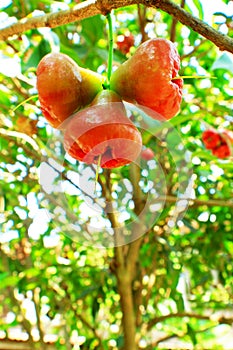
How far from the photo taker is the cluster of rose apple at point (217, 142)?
1684 millimetres

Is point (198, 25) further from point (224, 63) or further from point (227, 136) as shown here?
point (227, 136)

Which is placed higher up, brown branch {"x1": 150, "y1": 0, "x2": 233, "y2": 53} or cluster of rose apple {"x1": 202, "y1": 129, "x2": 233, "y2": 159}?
brown branch {"x1": 150, "y1": 0, "x2": 233, "y2": 53}

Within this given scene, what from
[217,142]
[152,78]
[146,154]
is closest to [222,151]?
[217,142]

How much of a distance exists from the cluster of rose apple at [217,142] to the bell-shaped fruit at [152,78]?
111 cm

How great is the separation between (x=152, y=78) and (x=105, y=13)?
9 centimetres

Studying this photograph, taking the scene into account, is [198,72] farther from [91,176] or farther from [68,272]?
[68,272]

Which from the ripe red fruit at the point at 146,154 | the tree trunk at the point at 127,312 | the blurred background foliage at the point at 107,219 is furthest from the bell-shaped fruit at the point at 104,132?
the tree trunk at the point at 127,312

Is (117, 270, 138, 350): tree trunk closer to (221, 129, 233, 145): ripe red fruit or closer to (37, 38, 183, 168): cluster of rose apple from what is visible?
(221, 129, 233, 145): ripe red fruit

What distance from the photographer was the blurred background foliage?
53.7 inches

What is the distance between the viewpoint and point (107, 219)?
1287 millimetres

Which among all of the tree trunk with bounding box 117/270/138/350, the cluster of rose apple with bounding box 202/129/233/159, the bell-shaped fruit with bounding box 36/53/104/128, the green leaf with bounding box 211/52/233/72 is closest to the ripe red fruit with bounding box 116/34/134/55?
the cluster of rose apple with bounding box 202/129/233/159

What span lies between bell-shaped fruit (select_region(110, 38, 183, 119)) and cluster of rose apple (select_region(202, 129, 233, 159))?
3.64 feet

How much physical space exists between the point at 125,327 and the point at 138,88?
1463 millimetres

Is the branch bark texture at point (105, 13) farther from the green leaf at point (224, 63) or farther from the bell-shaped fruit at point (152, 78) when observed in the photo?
the green leaf at point (224, 63)
